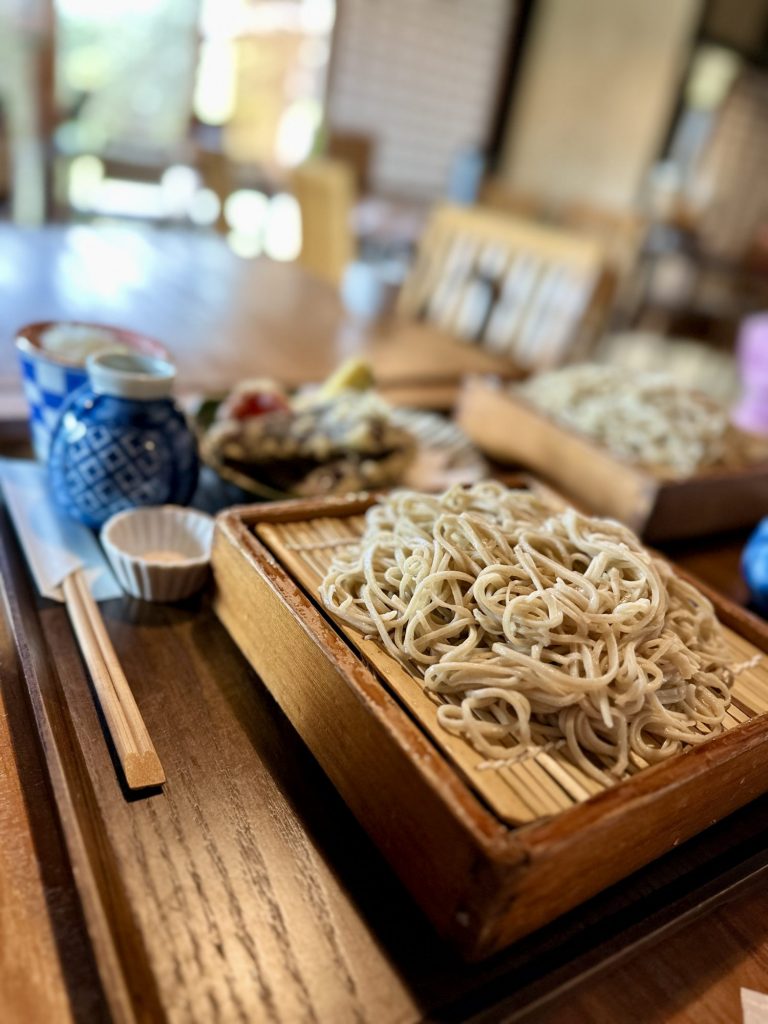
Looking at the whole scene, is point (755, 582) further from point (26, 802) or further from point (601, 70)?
point (601, 70)

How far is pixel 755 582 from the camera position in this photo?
1185mm

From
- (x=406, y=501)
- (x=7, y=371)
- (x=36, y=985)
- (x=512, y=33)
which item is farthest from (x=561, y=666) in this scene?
(x=512, y=33)

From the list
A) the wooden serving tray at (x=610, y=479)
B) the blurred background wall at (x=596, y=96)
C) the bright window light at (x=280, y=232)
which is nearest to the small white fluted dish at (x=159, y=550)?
the wooden serving tray at (x=610, y=479)

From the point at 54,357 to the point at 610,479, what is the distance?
0.92 meters

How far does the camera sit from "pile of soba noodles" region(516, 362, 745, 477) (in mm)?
1396

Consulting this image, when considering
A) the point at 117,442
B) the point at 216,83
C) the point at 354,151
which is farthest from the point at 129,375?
the point at 216,83

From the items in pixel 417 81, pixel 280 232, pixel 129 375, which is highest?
pixel 417 81

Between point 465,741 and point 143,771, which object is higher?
point 465,741

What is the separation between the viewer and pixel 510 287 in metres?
2.66

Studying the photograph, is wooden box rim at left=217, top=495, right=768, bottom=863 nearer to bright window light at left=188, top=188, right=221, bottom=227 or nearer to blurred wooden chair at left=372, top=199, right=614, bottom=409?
blurred wooden chair at left=372, top=199, right=614, bottom=409

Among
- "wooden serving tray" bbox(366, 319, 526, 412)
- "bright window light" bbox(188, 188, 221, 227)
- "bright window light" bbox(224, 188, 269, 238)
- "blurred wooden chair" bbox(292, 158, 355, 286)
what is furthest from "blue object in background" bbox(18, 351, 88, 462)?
"bright window light" bbox(188, 188, 221, 227)

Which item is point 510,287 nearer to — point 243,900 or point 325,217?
point 325,217

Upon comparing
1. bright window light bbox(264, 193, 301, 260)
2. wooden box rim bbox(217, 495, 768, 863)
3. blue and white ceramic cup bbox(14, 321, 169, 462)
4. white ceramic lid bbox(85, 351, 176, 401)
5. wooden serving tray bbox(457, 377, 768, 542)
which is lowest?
bright window light bbox(264, 193, 301, 260)

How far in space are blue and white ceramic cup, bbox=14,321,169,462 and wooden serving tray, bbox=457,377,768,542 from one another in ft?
2.25
